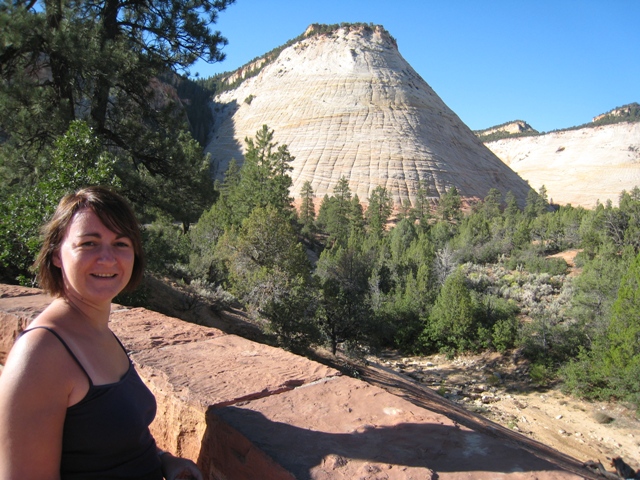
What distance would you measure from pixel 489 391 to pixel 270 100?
160 feet

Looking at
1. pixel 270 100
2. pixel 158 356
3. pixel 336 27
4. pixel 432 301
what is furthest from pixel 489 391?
pixel 336 27

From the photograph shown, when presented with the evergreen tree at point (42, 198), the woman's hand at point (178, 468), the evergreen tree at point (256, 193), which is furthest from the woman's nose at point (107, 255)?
the evergreen tree at point (256, 193)

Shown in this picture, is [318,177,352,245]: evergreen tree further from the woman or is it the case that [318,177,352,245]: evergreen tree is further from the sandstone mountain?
the sandstone mountain

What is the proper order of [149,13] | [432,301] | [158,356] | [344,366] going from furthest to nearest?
[432,301] → [344,366] → [149,13] → [158,356]

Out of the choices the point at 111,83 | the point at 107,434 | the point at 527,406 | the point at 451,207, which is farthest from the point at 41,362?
the point at 451,207

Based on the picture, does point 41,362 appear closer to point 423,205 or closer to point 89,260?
point 89,260

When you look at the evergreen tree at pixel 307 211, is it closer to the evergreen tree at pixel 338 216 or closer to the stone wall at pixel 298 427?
the evergreen tree at pixel 338 216

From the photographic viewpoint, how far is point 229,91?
68.3 m

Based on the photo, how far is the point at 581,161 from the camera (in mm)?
76625

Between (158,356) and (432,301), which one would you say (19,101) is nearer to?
(158,356)

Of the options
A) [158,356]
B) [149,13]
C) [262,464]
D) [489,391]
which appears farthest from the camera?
[489,391]

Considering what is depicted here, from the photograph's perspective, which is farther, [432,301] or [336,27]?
[336,27]

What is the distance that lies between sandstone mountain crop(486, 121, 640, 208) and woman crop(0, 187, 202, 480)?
6975 centimetres

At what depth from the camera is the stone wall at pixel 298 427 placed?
1.32m
